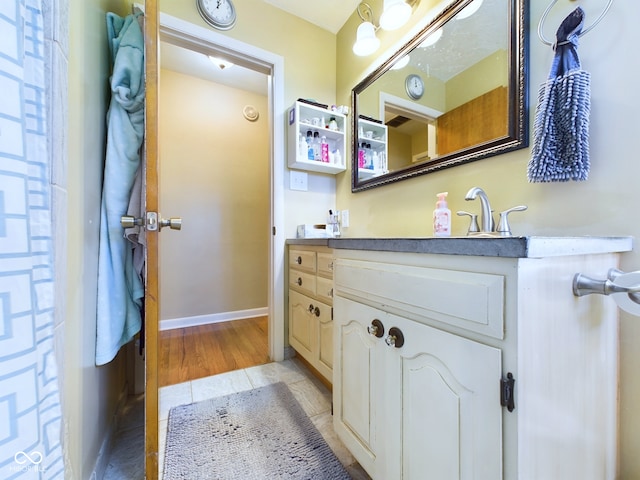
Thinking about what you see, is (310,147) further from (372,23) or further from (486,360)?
(486,360)

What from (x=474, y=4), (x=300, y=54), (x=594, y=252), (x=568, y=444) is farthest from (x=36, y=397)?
(x=300, y=54)

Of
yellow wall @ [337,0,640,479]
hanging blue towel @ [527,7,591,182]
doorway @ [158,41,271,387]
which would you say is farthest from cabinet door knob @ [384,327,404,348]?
doorway @ [158,41,271,387]

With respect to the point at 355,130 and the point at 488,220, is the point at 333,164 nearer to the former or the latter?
the point at 355,130

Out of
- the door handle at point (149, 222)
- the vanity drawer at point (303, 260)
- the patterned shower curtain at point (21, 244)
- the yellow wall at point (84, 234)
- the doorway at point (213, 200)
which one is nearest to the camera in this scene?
the patterned shower curtain at point (21, 244)

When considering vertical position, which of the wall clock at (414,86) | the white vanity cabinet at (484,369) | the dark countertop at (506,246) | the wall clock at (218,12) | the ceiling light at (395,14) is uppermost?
the wall clock at (218,12)

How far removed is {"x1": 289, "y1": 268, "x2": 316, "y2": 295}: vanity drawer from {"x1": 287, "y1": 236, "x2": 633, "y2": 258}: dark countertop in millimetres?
728

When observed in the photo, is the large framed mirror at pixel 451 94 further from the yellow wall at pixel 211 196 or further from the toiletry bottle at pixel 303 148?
the yellow wall at pixel 211 196

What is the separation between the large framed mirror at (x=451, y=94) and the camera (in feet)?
3.03

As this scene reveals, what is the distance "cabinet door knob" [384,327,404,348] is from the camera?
658 millimetres

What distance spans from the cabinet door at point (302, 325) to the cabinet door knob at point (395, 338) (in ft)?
2.53

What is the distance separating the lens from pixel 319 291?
1.39 m

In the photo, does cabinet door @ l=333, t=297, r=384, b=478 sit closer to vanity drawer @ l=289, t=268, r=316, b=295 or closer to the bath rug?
the bath rug

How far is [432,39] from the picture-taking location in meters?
1.22

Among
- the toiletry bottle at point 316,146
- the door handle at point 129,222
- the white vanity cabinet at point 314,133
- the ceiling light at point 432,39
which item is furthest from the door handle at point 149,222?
the ceiling light at point 432,39
